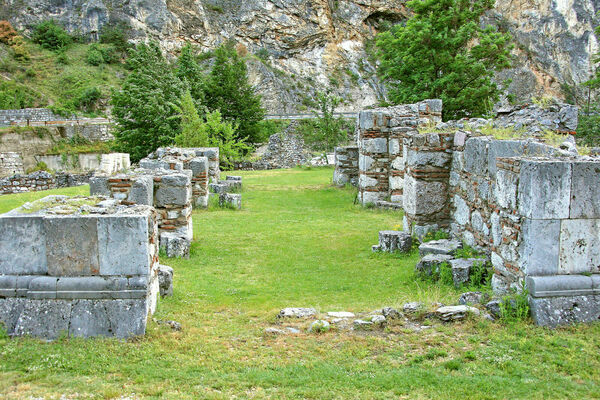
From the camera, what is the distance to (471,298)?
242 inches

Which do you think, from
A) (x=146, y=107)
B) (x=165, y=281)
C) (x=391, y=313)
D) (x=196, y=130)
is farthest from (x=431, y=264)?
(x=146, y=107)

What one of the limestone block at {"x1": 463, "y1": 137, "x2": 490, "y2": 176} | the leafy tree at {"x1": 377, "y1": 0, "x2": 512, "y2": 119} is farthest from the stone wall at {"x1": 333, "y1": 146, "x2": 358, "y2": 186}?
the limestone block at {"x1": 463, "y1": 137, "x2": 490, "y2": 176}

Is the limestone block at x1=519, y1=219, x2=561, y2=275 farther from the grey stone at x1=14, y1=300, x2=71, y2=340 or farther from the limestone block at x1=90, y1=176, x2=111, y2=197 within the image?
the limestone block at x1=90, y1=176, x2=111, y2=197

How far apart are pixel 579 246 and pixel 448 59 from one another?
1935 centimetres

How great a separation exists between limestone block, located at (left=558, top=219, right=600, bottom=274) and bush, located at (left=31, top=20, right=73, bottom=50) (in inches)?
2251

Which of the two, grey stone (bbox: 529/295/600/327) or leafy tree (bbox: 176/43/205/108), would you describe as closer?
grey stone (bbox: 529/295/600/327)

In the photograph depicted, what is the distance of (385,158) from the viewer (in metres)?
15.1

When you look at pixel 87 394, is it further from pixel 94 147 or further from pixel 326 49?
pixel 326 49

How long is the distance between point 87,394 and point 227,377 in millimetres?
1139

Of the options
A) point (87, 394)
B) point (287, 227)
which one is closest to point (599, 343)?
point (87, 394)

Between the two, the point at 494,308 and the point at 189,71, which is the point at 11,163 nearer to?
the point at 189,71

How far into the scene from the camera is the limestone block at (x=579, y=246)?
5.51 metres

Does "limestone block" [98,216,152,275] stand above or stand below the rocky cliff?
below

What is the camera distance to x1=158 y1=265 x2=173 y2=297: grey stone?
257 inches
